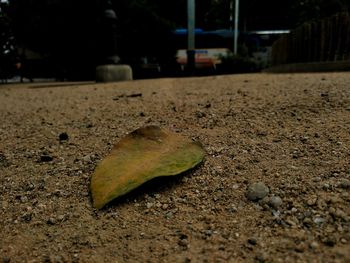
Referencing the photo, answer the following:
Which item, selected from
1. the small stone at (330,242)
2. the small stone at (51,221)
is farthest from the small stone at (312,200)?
the small stone at (51,221)

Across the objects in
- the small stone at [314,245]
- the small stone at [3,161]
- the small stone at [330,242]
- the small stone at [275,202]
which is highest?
the small stone at [275,202]

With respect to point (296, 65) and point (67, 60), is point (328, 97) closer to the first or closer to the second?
point (296, 65)

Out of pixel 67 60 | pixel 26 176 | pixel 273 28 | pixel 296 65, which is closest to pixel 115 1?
pixel 67 60

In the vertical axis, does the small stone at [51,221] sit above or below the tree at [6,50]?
below

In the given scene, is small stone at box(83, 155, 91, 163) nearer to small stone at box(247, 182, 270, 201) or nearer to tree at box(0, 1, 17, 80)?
small stone at box(247, 182, 270, 201)

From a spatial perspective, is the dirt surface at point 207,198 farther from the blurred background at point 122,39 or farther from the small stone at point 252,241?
the blurred background at point 122,39

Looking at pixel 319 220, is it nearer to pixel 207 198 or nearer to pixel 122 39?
pixel 207 198
